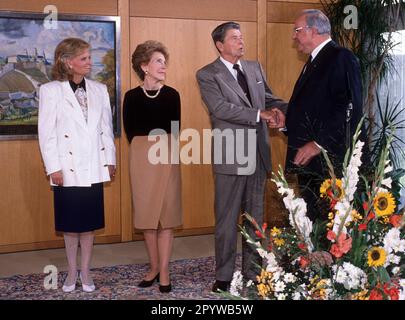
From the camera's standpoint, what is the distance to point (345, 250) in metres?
1.29

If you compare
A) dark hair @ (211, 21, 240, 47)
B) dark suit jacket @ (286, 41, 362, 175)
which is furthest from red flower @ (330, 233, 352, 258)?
dark hair @ (211, 21, 240, 47)

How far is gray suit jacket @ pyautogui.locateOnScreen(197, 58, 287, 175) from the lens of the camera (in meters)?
4.25

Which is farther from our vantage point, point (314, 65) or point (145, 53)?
point (145, 53)

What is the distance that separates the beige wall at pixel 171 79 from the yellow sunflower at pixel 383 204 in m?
4.99

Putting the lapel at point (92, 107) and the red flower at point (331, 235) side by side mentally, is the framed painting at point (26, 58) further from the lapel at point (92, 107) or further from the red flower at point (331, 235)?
the red flower at point (331, 235)

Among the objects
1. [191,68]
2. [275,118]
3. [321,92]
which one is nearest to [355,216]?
[321,92]

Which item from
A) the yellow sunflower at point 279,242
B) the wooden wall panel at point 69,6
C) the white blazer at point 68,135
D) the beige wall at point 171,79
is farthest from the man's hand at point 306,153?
the wooden wall panel at point 69,6

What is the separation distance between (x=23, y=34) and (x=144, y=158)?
7.04 ft

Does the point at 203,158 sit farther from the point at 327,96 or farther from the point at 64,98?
the point at 327,96

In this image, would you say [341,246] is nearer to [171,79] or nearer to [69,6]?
[69,6]

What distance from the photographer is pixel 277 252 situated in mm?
1471

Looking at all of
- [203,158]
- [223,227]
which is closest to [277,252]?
[223,227]

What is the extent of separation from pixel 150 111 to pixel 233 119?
0.58m

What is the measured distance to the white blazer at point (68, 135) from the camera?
4.34 m
